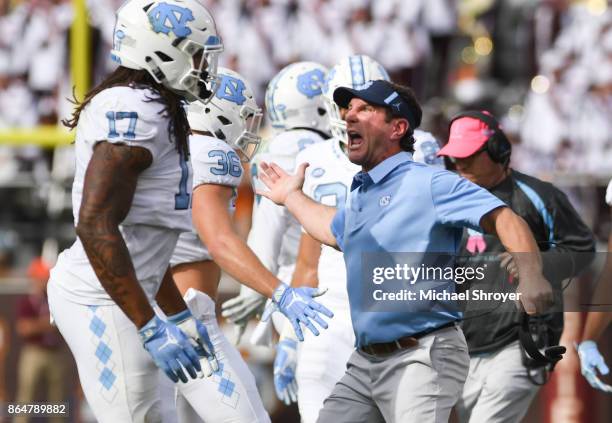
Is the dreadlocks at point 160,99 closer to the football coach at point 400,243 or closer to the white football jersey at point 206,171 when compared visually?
the football coach at point 400,243

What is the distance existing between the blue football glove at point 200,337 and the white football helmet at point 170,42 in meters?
0.76

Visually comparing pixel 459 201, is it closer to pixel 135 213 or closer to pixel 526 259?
pixel 526 259

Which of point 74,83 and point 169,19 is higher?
point 169,19

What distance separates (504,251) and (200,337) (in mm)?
1898

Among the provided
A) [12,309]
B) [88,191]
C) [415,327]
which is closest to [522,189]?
[415,327]

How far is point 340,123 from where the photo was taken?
19.9 ft

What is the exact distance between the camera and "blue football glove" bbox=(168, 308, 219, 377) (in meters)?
4.35

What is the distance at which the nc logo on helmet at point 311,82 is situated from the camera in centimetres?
737

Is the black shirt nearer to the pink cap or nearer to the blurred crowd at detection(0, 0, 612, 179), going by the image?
the pink cap

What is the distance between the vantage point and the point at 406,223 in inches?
179

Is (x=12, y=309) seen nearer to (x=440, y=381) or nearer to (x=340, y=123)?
(x=340, y=123)

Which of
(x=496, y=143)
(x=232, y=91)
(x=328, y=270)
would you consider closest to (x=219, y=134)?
(x=232, y=91)

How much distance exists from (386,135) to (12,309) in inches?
226

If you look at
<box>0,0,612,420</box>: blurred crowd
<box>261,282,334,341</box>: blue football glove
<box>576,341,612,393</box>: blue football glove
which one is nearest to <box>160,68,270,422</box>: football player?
<box>261,282,334,341</box>: blue football glove
